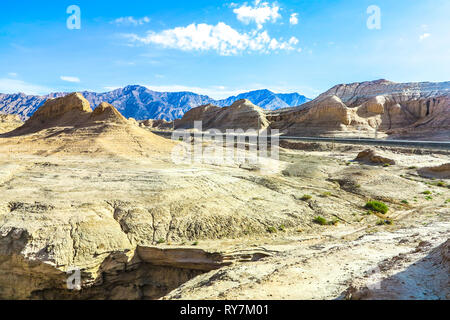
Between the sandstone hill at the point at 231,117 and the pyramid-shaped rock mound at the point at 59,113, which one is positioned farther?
the sandstone hill at the point at 231,117

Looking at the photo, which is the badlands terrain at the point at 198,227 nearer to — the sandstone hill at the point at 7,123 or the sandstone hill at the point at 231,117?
the sandstone hill at the point at 7,123

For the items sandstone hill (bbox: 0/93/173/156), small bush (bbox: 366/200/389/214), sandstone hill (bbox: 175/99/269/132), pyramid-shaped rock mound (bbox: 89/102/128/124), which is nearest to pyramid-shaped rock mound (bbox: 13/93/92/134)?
sandstone hill (bbox: 0/93/173/156)

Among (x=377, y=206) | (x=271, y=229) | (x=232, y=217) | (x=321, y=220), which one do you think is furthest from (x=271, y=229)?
(x=377, y=206)

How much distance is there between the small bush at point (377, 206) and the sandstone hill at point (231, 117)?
53.4m

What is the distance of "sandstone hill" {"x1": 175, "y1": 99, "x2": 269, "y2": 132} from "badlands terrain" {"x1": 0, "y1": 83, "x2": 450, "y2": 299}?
4853 centimetres

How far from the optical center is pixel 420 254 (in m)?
6.89

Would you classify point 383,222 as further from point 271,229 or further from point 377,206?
point 271,229

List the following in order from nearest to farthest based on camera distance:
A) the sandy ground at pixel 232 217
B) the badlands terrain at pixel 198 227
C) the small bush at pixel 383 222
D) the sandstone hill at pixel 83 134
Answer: the sandy ground at pixel 232 217, the badlands terrain at pixel 198 227, the small bush at pixel 383 222, the sandstone hill at pixel 83 134

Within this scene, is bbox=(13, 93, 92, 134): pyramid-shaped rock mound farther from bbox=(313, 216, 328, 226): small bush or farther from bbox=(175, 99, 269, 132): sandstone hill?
bbox=(175, 99, 269, 132): sandstone hill

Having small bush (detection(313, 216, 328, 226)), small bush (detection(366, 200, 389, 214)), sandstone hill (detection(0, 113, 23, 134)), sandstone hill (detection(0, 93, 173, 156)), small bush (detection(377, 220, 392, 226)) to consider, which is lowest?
small bush (detection(377, 220, 392, 226))

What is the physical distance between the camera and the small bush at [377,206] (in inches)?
635

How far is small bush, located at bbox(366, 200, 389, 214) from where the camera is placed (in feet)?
52.9

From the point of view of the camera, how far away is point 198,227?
12.5 metres

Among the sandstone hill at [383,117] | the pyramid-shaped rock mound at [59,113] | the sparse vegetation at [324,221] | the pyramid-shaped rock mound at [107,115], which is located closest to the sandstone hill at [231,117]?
the sandstone hill at [383,117]
